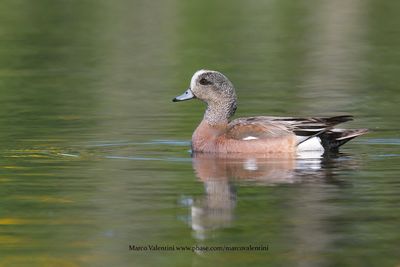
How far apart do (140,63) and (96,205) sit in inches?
499

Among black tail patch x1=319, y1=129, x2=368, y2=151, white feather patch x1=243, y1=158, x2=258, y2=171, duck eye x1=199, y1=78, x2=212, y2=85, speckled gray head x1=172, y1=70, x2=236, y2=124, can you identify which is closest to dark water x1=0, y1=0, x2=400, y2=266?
white feather patch x1=243, y1=158, x2=258, y2=171

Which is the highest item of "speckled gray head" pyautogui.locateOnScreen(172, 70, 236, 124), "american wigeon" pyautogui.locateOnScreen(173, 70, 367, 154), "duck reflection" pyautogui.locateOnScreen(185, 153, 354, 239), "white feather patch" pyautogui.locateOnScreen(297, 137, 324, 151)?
"speckled gray head" pyautogui.locateOnScreen(172, 70, 236, 124)

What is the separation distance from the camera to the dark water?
8672 millimetres

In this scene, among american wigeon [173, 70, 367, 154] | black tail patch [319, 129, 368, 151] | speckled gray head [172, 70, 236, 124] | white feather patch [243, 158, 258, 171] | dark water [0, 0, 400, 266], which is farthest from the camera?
speckled gray head [172, 70, 236, 124]

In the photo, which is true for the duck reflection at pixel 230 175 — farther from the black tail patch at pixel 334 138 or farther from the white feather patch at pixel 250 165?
the black tail patch at pixel 334 138

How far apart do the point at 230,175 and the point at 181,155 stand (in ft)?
4.83

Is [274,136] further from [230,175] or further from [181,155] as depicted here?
[230,175]

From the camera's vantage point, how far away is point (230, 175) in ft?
37.8

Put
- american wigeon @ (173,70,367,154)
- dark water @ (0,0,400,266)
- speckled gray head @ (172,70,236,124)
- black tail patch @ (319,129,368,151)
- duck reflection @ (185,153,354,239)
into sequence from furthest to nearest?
speckled gray head @ (172,70,236,124)
black tail patch @ (319,129,368,151)
american wigeon @ (173,70,367,154)
duck reflection @ (185,153,354,239)
dark water @ (0,0,400,266)

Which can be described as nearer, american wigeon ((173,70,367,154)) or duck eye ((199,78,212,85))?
american wigeon ((173,70,367,154))

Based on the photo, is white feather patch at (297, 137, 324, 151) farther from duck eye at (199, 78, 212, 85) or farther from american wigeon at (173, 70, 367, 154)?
duck eye at (199, 78, 212, 85)

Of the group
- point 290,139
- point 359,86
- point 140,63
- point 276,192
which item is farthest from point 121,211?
point 140,63

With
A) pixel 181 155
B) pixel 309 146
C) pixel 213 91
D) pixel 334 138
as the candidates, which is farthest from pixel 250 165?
pixel 213 91

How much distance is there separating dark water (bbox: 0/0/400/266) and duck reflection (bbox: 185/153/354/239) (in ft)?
0.07
